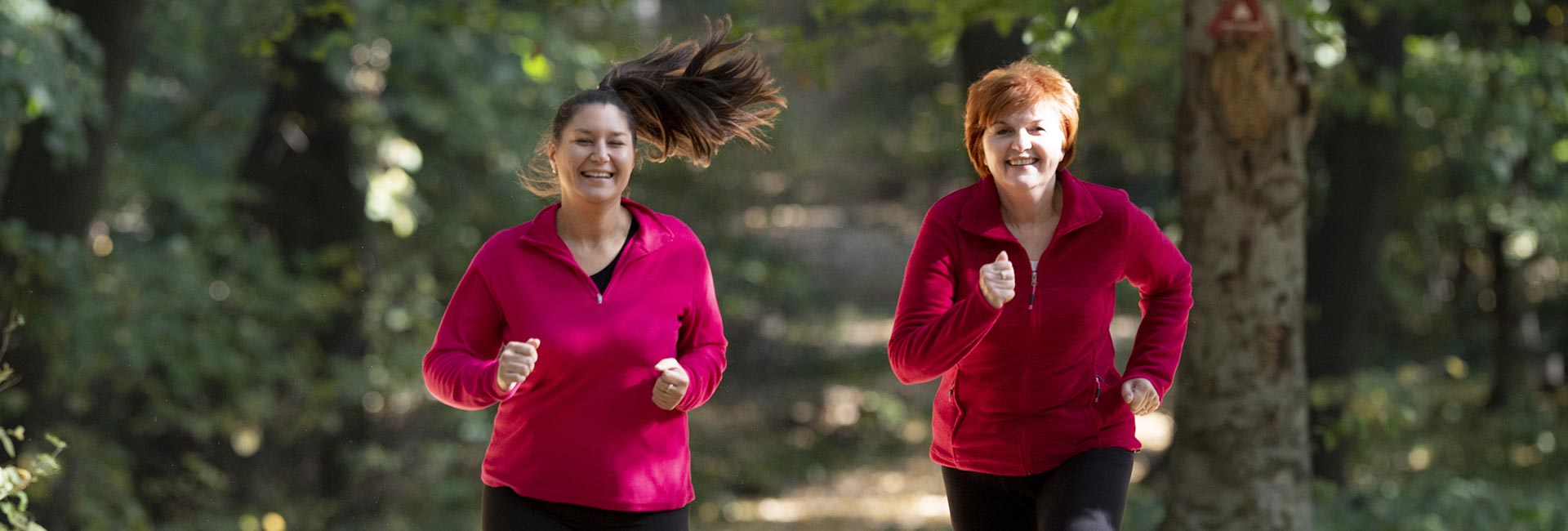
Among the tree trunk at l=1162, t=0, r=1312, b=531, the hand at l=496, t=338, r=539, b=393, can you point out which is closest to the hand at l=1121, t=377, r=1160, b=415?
the hand at l=496, t=338, r=539, b=393

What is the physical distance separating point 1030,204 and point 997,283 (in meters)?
0.44

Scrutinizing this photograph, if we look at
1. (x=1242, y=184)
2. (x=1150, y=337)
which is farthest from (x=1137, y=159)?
(x=1150, y=337)

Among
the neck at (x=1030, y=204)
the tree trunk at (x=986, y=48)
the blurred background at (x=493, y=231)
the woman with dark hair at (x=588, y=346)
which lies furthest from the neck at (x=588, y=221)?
the tree trunk at (x=986, y=48)

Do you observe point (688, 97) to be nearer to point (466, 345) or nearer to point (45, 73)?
point (466, 345)

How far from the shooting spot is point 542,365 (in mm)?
3270

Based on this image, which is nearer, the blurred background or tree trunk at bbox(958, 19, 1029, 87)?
the blurred background

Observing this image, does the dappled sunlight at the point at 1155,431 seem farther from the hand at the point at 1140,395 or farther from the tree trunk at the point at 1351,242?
the hand at the point at 1140,395

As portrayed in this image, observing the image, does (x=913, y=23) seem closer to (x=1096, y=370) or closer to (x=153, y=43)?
(x=1096, y=370)

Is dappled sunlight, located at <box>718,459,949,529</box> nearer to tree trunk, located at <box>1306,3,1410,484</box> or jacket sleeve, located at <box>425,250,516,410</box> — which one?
tree trunk, located at <box>1306,3,1410,484</box>

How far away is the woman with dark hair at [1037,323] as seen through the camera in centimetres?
344

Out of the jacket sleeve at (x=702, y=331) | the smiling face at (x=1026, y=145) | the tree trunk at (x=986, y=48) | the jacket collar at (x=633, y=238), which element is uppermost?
the tree trunk at (x=986, y=48)

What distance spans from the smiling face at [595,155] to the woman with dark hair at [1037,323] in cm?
71

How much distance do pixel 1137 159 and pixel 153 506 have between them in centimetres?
771

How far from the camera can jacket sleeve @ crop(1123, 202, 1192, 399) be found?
3545 millimetres
